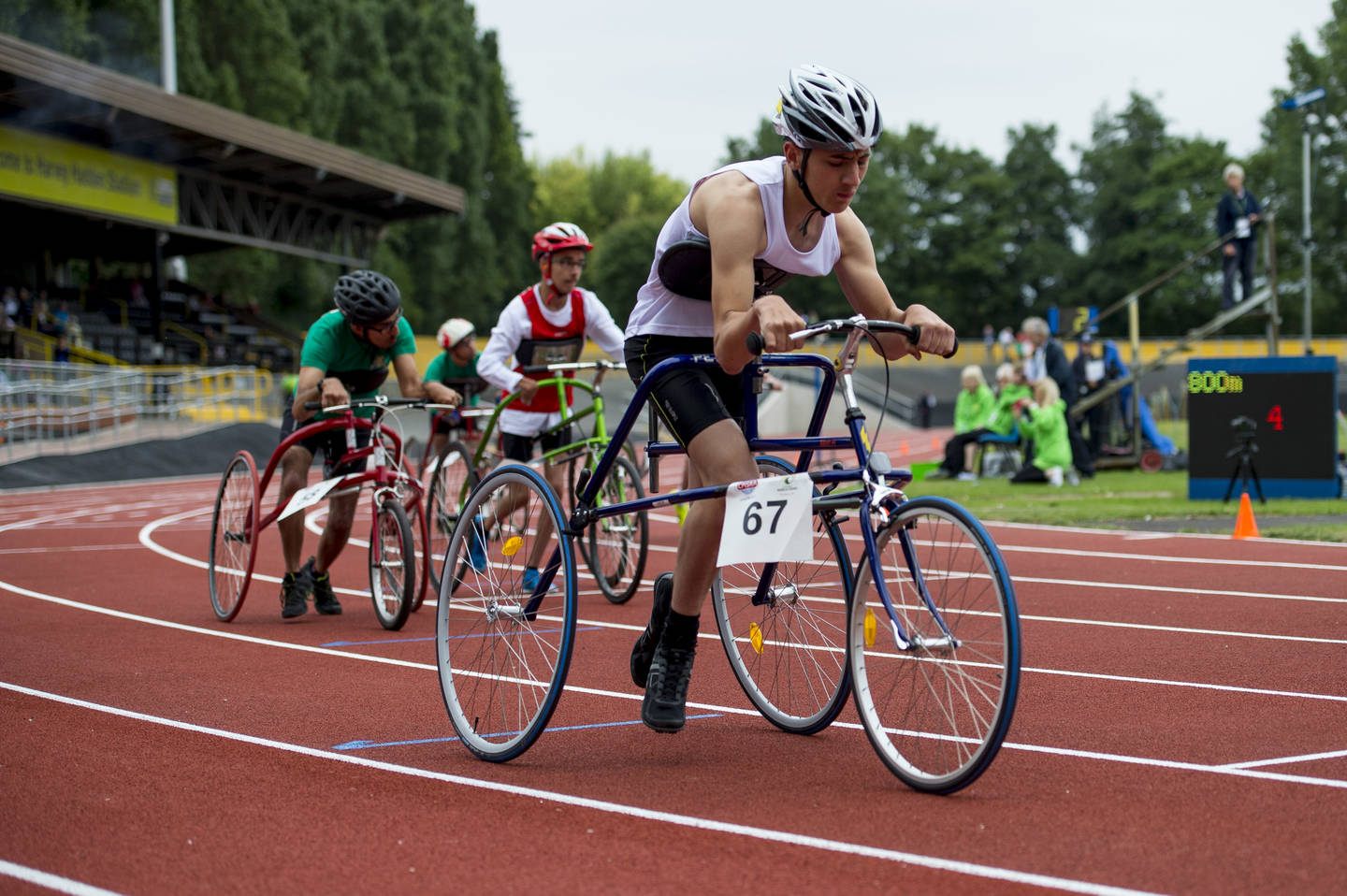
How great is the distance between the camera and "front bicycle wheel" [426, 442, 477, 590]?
946 centimetres

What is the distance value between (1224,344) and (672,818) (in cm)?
5755

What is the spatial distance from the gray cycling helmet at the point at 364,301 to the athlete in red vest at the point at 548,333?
2.78 ft

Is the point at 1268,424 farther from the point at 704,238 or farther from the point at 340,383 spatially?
the point at 704,238

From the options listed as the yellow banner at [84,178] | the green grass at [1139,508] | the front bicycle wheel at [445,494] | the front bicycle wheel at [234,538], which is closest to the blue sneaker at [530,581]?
the front bicycle wheel at [234,538]

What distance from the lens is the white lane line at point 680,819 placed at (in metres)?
3.22

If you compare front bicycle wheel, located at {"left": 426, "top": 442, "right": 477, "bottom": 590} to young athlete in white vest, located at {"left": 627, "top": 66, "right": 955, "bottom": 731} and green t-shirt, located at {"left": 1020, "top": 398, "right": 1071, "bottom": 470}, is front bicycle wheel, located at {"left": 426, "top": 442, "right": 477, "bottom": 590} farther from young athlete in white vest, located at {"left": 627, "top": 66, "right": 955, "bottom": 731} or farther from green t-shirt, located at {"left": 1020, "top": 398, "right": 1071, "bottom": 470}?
green t-shirt, located at {"left": 1020, "top": 398, "right": 1071, "bottom": 470}

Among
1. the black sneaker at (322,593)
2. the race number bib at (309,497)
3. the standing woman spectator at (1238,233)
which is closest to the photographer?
the race number bib at (309,497)

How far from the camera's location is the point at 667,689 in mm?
4613

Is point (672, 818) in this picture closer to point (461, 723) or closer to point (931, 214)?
point (461, 723)

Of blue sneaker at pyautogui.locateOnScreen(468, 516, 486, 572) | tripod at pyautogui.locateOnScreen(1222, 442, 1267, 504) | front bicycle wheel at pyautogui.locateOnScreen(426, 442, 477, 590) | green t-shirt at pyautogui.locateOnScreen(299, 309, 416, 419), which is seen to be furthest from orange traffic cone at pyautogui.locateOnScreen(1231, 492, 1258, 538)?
blue sneaker at pyautogui.locateOnScreen(468, 516, 486, 572)

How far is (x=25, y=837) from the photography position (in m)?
3.73

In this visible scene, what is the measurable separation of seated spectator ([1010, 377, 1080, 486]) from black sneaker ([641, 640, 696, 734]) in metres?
13.1

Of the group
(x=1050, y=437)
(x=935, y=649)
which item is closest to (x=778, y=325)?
(x=935, y=649)

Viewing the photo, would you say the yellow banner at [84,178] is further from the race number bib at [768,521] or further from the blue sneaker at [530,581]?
the race number bib at [768,521]
